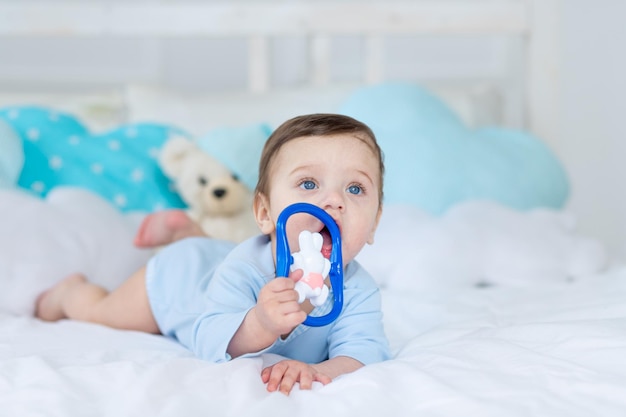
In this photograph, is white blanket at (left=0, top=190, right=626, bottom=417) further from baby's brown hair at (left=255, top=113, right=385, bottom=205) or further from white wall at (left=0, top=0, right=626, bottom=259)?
white wall at (left=0, top=0, right=626, bottom=259)

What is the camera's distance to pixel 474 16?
2287 mm

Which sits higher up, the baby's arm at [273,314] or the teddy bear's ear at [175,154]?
the baby's arm at [273,314]

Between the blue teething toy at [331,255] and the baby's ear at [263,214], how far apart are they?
0.11m

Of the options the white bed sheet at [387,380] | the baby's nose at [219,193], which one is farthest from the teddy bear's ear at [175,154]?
the white bed sheet at [387,380]

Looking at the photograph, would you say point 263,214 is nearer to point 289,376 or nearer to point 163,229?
point 289,376

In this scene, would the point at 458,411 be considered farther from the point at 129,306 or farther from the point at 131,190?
the point at 131,190

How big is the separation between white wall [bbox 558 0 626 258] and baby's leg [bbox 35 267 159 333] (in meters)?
2.17

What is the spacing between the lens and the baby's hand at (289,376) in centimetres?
82

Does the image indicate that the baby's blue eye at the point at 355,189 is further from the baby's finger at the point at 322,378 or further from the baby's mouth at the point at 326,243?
the baby's finger at the point at 322,378

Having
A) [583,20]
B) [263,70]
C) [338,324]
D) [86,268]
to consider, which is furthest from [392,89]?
[583,20]

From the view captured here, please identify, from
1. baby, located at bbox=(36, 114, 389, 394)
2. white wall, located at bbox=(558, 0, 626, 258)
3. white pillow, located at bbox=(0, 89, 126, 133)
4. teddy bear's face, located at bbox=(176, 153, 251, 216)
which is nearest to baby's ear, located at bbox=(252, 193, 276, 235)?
Result: baby, located at bbox=(36, 114, 389, 394)

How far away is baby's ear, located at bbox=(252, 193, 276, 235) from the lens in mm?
958

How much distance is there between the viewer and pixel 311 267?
32.4 inches

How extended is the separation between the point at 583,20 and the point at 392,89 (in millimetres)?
1484
